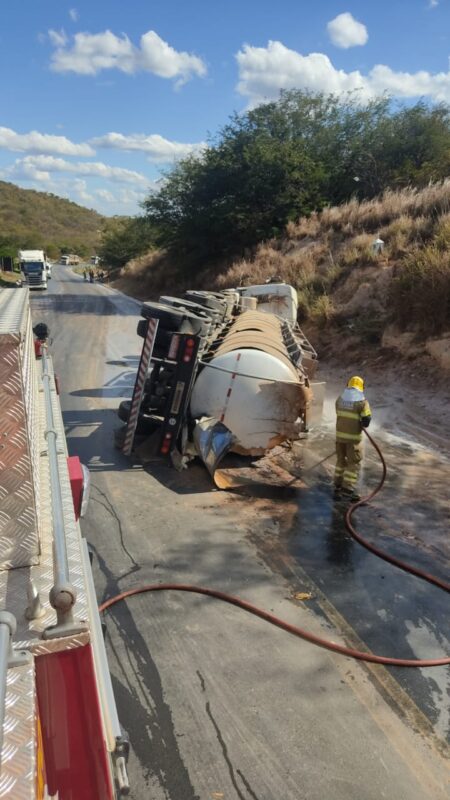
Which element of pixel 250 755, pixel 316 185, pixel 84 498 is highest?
pixel 316 185

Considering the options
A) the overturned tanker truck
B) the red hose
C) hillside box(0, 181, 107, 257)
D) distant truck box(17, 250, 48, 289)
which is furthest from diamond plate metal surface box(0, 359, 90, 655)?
hillside box(0, 181, 107, 257)

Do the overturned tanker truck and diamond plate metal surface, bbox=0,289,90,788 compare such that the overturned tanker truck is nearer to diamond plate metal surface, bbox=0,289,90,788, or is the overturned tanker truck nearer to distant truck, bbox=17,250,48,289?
diamond plate metal surface, bbox=0,289,90,788

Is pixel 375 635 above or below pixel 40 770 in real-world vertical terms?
below

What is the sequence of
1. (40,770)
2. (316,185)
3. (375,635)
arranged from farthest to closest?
(316,185)
(375,635)
(40,770)

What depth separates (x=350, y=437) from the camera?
6.93 meters

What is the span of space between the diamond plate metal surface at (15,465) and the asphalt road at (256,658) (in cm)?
166

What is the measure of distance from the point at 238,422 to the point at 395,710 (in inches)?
171

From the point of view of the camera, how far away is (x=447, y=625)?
4.49 metres

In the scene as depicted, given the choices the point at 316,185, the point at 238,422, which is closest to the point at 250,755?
the point at 238,422

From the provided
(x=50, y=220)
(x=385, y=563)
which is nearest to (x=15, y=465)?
(x=385, y=563)

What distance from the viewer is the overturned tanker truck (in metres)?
7.37

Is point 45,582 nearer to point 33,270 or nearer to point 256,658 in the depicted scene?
point 256,658

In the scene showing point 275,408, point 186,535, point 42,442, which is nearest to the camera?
point 42,442

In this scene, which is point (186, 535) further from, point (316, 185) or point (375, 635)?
point (316, 185)
